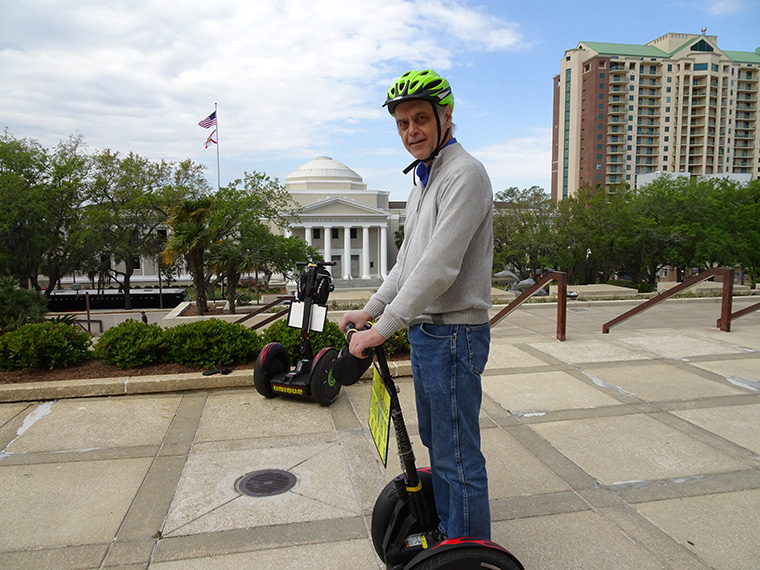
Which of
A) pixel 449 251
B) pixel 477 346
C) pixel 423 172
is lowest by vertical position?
pixel 477 346

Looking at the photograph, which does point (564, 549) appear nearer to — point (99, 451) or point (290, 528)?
point (290, 528)

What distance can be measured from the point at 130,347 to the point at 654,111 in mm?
107460

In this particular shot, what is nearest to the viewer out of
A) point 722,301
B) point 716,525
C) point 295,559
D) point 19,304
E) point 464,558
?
point 464,558

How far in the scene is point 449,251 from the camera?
6.82ft

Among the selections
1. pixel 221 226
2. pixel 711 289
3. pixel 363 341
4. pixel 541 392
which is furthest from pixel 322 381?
pixel 221 226

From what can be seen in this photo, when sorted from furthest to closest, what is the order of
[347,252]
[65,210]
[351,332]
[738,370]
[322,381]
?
[347,252], [65,210], [738,370], [322,381], [351,332]

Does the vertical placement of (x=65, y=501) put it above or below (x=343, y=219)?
below

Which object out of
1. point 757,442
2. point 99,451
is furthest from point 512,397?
point 99,451

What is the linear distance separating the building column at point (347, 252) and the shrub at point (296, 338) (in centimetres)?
6210

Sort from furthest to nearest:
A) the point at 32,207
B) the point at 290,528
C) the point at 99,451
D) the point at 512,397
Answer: the point at 32,207
the point at 512,397
the point at 99,451
the point at 290,528

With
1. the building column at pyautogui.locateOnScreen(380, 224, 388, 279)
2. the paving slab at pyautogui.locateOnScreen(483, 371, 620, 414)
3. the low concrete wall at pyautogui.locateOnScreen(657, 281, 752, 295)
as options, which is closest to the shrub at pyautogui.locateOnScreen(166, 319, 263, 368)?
the paving slab at pyautogui.locateOnScreen(483, 371, 620, 414)

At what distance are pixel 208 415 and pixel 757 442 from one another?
4584mm

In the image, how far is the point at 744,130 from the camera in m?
98.2

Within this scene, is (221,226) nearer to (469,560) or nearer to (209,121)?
(209,121)
